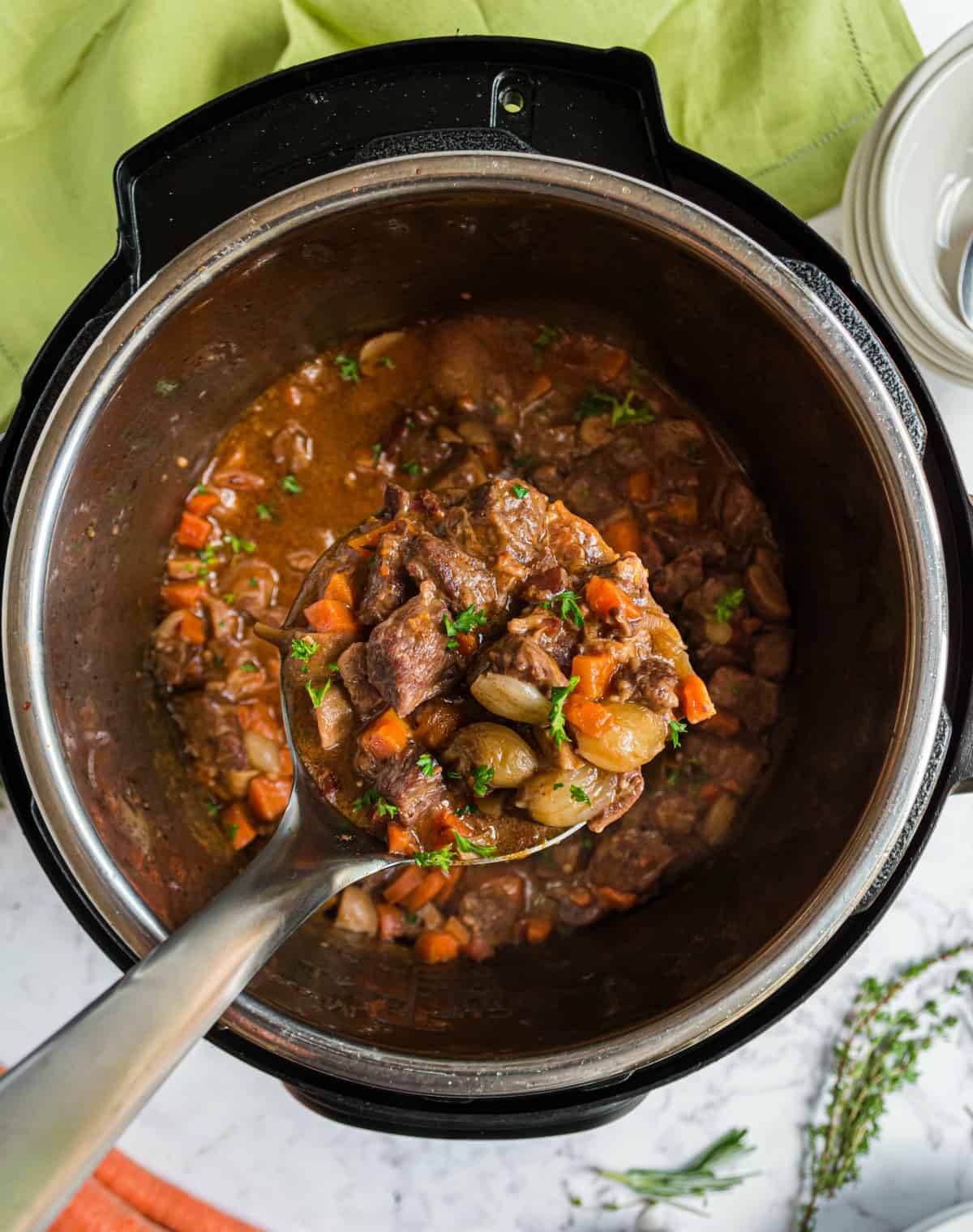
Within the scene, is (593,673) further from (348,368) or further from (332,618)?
(348,368)

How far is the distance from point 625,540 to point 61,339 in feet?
4.41

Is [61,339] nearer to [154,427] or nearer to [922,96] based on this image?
[154,427]

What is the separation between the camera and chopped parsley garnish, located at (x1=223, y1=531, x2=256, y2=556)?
2.64 meters

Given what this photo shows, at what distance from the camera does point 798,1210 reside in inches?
112

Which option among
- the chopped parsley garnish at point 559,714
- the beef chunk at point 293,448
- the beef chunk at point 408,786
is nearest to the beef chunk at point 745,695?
the chopped parsley garnish at point 559,714

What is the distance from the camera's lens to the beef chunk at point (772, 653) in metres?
2.59

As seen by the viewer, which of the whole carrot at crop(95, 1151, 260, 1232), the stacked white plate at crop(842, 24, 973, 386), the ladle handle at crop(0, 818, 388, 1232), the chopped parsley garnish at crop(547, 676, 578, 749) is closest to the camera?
the ladle handle at crop(0, 818, 388, 1232)

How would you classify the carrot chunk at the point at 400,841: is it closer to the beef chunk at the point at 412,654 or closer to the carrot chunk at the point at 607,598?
the beef chunk at the point at 412,654

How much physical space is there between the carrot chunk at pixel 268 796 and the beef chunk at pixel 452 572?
834mm

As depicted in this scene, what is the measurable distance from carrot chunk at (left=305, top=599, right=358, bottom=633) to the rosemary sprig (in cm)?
172

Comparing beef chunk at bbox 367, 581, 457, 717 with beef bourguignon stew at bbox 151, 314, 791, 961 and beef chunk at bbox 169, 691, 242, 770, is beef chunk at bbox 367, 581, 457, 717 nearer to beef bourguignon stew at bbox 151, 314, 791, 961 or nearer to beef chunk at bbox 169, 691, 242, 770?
beef bourguignon stew at bbox 151, 314, 791, 961

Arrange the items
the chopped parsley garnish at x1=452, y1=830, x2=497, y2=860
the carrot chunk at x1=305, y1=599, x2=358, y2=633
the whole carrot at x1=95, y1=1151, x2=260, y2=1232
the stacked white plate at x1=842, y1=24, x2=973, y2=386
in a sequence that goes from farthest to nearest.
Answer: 1. the whole carrot at x1=95, y1=1151, x2=260, y2=1232
2. the stacked white plate at x1=842, y1=24, x2=973, y2=386
3. the carrot chunk at x1=305, y1=599, x2=358, y2=633
4. the chopped parsley garnish at x1=452, y1=830, x2=497, y2=860

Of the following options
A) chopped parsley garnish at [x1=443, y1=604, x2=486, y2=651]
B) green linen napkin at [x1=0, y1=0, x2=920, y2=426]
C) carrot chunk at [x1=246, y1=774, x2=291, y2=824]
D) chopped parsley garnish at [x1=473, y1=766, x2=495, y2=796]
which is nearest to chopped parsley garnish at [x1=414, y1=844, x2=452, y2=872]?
chopped parsley garnish at [x1=473, y1=766, x2=495, y2=796]

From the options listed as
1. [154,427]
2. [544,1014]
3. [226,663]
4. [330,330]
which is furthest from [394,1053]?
[330,330]
